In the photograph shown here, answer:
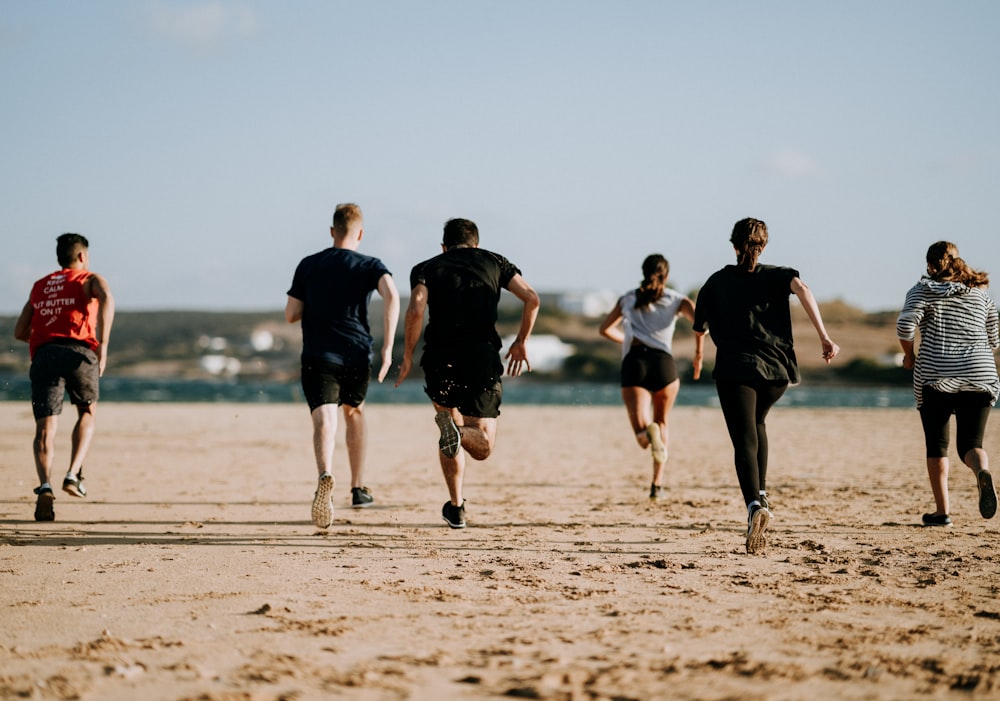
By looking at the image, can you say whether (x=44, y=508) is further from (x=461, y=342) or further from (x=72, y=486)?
(x=461, y=342)

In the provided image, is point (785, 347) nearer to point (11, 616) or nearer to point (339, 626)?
point (339, 626)

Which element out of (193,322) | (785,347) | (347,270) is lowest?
(785,347)

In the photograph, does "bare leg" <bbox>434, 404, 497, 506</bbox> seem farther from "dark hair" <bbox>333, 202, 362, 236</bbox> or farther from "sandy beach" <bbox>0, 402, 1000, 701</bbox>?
"dark hair" <bbox>333, 202, 362, 236</bbox>

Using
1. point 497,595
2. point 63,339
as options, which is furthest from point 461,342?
point 63,339

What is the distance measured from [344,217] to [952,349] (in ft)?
14.0

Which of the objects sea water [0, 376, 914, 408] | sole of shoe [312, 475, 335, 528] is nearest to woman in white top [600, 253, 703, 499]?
sole of shoe [312, 475, 335, 528]

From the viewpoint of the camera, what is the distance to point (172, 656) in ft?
11.2

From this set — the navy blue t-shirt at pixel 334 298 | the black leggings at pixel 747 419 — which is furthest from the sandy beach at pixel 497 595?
the navy blue t-shirt at pixel 334 298

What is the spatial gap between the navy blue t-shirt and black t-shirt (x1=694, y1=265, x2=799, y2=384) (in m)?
2.33

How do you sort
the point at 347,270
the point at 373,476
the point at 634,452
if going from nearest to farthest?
1. the point at 347,270
2. the point at 373,476
3. the point at 634,452

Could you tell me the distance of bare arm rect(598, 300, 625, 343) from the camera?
870cm

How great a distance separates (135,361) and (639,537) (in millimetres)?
132636

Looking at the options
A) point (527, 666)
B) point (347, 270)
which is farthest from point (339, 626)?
point (347, 270)

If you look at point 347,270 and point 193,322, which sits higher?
point 193,322
